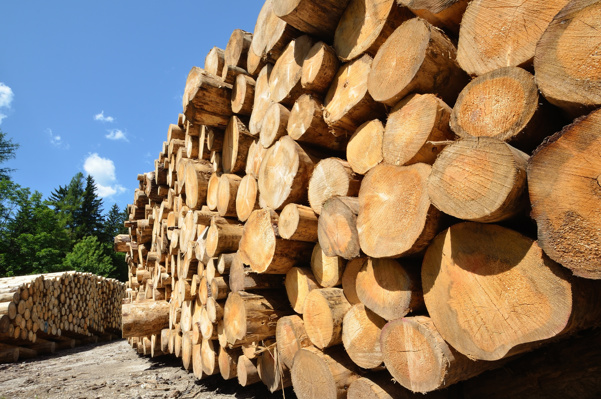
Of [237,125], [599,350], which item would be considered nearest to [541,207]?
[599,350]

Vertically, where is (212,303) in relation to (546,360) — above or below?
above

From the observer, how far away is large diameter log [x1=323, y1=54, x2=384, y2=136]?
1.81 metres

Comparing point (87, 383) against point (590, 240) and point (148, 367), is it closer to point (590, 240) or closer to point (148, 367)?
point (148, 367)

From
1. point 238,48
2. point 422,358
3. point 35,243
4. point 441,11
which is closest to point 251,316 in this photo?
point 422,358

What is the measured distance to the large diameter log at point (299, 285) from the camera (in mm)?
2111

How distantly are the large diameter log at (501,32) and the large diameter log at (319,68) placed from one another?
0.86 metres

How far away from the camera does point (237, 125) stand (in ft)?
10.0

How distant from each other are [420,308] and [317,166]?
0.97m

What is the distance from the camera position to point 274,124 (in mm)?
2400

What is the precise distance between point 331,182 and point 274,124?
29.4 inches

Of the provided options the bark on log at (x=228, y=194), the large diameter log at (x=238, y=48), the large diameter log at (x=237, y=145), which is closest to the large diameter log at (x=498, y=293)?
the bark on log at (x=228, y=194)

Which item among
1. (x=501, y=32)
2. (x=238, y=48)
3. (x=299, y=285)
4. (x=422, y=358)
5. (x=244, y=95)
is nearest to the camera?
(x=501, y=32)

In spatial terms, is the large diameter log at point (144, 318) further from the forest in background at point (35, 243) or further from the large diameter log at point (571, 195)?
the forest in background at point (35, 243)

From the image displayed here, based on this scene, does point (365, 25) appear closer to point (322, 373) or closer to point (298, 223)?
point (298, 223)
